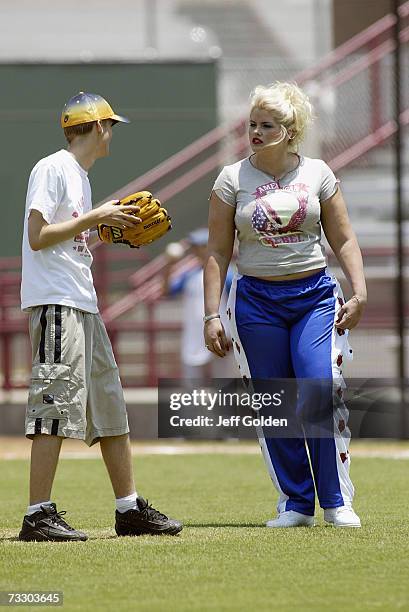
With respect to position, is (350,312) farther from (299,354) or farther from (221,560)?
(221,560)

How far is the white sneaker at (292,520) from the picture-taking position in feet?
21.0

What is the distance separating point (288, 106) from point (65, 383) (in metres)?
1.59

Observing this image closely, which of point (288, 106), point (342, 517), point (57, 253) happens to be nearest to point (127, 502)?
point (342, 517)

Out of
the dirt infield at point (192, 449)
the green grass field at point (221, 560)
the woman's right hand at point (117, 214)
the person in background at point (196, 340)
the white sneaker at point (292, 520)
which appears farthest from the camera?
the person in background at point (196, 340)

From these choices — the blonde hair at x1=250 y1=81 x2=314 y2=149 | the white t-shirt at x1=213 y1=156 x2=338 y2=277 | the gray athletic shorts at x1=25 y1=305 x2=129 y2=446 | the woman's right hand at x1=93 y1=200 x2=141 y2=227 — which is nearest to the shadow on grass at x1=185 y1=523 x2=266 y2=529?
the gray athletic shorts at x1=25 y1=305 x2=129 y2=446

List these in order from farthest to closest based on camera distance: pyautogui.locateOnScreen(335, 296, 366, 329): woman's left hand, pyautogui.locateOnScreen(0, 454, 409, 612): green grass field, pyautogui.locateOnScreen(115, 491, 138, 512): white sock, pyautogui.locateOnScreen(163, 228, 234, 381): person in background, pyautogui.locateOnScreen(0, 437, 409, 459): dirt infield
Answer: pyautogui.locateOnScreen(163, 228, 234, 381): person in background
pyautogui.locateOnScreen(0, 437, 409, 459): dirt infield
pyautogui.locateOnScreen(335, 296, 366, 329): woman's left hand
pyautogui.locateOnScreen(115, 491, 138, 512): white sock
pyautogui.locateOnScreen(0, 454, 409, 612): green grass field

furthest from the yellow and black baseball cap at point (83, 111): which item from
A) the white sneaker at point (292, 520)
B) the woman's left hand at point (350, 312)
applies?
the white sneaker at point (292, 520)

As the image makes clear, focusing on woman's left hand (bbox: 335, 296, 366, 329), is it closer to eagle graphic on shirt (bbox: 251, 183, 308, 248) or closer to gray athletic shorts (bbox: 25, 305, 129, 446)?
eagle graphic on shirt (bbox: 251, 183, 308, 248)

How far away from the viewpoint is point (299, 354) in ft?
20.7

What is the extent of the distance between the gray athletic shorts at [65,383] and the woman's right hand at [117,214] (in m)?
0.41

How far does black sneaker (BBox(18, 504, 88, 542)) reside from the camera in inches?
234

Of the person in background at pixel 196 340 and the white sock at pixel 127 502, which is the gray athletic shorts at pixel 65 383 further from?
the person in background at pixel 196 340

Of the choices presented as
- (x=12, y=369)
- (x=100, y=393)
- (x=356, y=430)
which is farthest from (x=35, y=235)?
(x=12, y=369)

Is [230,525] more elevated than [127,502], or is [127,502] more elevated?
[127,502]
